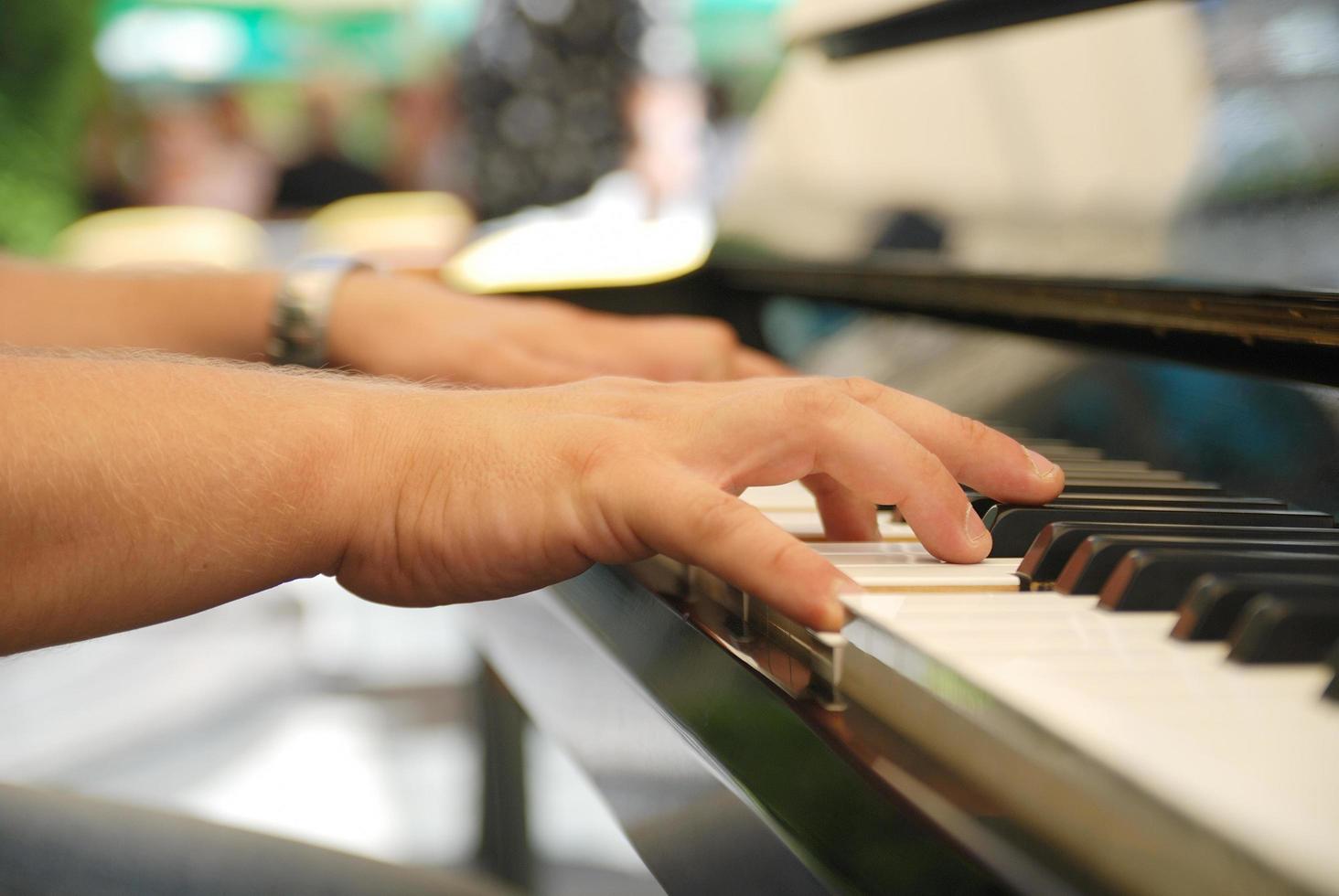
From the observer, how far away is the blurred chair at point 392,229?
618 cm

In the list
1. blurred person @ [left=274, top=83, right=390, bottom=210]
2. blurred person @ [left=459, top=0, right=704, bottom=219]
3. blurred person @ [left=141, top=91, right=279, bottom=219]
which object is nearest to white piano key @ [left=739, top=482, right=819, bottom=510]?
blurred person @ [left=459, top=0, right=704, bottom=219]

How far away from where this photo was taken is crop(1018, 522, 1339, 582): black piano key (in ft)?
1.84

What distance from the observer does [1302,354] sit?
0.69 meters

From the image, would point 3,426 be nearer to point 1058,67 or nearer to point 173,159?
point 1058,67

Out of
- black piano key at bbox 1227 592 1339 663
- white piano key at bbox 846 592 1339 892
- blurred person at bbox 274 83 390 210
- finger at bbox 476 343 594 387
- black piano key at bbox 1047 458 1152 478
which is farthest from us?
blurred person at bbox 274 83 390 210

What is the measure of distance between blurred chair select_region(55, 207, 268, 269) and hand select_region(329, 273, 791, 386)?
465 cm

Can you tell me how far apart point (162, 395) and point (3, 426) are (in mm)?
77

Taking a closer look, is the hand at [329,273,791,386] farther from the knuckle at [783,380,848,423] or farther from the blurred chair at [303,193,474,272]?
the blurred chair at [303,193,474,272]

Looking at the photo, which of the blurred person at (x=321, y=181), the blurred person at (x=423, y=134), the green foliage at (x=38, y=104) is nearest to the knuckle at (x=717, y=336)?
the green foliage at (x=38, y=104)

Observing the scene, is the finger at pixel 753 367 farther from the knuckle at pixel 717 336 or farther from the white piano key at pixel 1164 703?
the white piano key at pixel 1164 703

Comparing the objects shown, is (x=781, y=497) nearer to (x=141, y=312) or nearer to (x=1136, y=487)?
(x=1136, y=487)

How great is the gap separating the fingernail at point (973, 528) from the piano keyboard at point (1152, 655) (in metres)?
0.01

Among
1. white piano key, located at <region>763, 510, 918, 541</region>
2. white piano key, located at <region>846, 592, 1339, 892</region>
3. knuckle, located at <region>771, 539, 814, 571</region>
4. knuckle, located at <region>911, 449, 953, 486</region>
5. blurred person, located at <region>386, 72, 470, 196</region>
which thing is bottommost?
white piano key, located at <region>763, 510, 918, 541</region>

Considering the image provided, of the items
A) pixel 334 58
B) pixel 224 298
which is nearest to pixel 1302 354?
pixel 224 298
